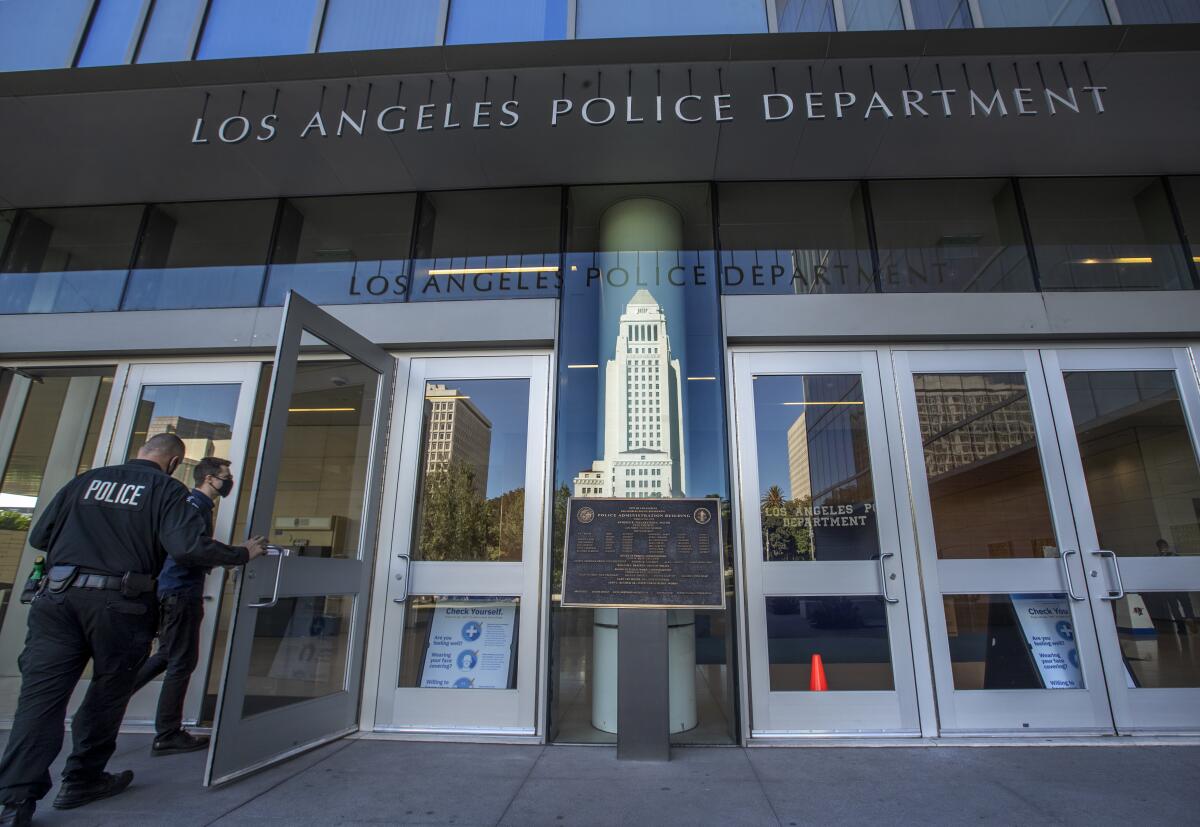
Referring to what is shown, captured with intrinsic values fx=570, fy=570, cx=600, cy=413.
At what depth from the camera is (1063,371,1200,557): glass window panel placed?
13.0 feet

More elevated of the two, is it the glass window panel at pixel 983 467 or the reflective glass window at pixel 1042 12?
the reflective glass window at pixel 1042 12

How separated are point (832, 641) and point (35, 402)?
6668mm

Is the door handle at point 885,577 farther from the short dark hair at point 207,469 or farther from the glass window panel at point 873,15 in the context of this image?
the short dark hair at point 207,469

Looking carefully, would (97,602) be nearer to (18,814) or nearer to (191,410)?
(18,814)

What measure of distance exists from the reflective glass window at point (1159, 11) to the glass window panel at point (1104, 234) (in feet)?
3.92

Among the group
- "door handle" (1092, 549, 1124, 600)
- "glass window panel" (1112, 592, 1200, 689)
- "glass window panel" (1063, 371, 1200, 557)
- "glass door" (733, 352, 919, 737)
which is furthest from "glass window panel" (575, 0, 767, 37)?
"glass window panel" (1112, 592, 1200, 689)

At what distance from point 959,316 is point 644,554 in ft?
9.90

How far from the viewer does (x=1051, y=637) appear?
12.7ft

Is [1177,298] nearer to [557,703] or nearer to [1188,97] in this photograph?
[1188,97]

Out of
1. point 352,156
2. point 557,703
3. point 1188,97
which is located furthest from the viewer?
point 352,156

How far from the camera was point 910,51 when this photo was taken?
12.8 feet

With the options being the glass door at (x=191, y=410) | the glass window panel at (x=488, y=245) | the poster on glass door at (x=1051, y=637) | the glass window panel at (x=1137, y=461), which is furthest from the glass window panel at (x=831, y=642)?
the glass door at (x=191, y=410)

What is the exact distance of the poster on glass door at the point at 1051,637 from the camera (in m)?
3.81

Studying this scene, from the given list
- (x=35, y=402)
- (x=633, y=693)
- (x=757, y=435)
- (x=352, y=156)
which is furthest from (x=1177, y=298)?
(x=35, y=402)
